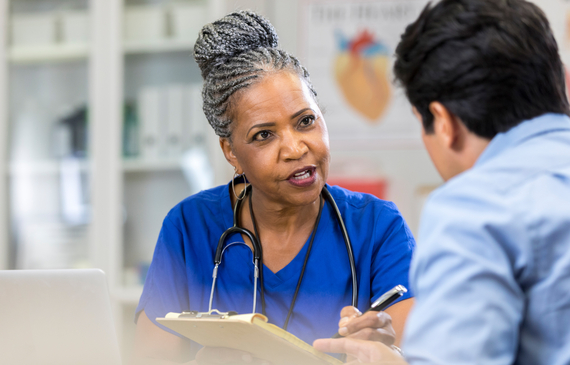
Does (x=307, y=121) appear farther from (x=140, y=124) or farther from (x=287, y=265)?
(x=140, y=124)

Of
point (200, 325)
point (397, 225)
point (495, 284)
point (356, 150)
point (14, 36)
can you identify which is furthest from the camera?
point (14, 36)

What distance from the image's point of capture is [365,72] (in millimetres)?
2527

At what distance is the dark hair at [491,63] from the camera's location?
60 centimetres

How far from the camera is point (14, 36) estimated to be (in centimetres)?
271

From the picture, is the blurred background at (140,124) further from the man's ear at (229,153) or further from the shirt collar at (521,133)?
the shirt collar at (521,133)

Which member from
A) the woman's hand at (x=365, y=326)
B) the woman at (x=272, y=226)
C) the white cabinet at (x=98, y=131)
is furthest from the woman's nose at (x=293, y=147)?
the white cabinet at (x=98, y=131)

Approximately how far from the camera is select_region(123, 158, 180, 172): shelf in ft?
8.28

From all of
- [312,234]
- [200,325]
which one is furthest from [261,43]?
[200,325]

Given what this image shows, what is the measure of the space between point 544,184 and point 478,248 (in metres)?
0.11

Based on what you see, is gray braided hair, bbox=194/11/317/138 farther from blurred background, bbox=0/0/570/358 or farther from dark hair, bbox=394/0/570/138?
blurred background, bbox=0/0/570/358

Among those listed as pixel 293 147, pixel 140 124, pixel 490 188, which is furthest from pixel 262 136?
pixel 140 124

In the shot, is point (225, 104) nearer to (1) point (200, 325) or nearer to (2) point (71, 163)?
(1) point (200, 325)

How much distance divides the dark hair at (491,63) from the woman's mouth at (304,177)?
0.57 metres

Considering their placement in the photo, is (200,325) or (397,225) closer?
(200,325)
